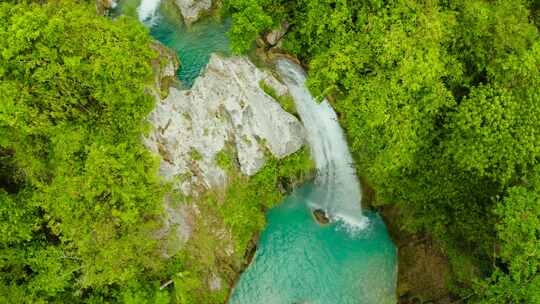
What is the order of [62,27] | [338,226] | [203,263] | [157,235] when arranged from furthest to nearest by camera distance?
[338,226] < [203,263] < [157,235] < [62,27]

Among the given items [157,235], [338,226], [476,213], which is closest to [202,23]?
[157,235]

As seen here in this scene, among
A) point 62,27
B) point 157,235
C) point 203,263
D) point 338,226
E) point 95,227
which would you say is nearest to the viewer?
point 62,27

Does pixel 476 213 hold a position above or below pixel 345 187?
above

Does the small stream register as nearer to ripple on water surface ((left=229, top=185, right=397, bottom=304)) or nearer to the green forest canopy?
ripple on water surface ((left=229, top=185, right=397, bottom=304))

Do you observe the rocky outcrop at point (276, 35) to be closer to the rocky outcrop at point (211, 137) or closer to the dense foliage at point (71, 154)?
the rocky outcrop at point (211, 137)

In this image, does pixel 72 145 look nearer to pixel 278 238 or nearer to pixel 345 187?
pixel 278 238

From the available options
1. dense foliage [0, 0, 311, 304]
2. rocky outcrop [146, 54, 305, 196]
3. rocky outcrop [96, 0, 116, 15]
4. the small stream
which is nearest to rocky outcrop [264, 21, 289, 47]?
the small stream

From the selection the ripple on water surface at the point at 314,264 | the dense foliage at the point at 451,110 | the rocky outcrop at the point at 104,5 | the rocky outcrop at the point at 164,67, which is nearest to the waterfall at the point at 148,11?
the rocky outcrop at the point at 104,5
